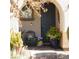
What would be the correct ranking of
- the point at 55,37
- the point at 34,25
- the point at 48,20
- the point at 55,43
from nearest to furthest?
the point at 55,37 < the point at 55,43 < the point at 34,25 < the point at 48,20

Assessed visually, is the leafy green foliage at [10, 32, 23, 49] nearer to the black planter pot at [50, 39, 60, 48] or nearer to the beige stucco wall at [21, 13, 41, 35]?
the black planter pot at [50, 39, 60, 48]

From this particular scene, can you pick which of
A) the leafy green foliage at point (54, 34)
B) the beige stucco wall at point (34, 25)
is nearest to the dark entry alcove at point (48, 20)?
the beige stucco wall at point (34, 25)

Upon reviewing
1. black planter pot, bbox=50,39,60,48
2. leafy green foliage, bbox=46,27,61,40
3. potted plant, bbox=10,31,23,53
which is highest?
potted plant, bbox=10,31,23,53

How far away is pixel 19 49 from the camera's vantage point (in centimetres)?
265

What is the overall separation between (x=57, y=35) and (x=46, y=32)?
176 cm

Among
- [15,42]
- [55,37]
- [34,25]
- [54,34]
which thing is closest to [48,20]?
[34,25]

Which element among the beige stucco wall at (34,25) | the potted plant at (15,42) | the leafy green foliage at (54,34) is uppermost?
the potted plant at (15,42)

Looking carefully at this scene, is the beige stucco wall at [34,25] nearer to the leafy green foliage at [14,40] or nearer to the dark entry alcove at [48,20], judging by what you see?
the dark entry alcove at [48,20]

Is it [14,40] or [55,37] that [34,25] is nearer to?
[55,37]

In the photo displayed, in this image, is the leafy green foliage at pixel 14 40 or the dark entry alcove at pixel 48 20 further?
the dark entry alcove at pixel 48 20

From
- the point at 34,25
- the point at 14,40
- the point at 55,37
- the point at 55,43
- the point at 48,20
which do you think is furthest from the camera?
the point at 48,20

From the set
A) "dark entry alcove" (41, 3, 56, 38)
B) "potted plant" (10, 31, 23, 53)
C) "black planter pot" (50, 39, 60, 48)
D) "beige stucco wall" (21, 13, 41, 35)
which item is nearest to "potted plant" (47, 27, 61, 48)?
"black planter pot" (50, 39, 60, 48)
